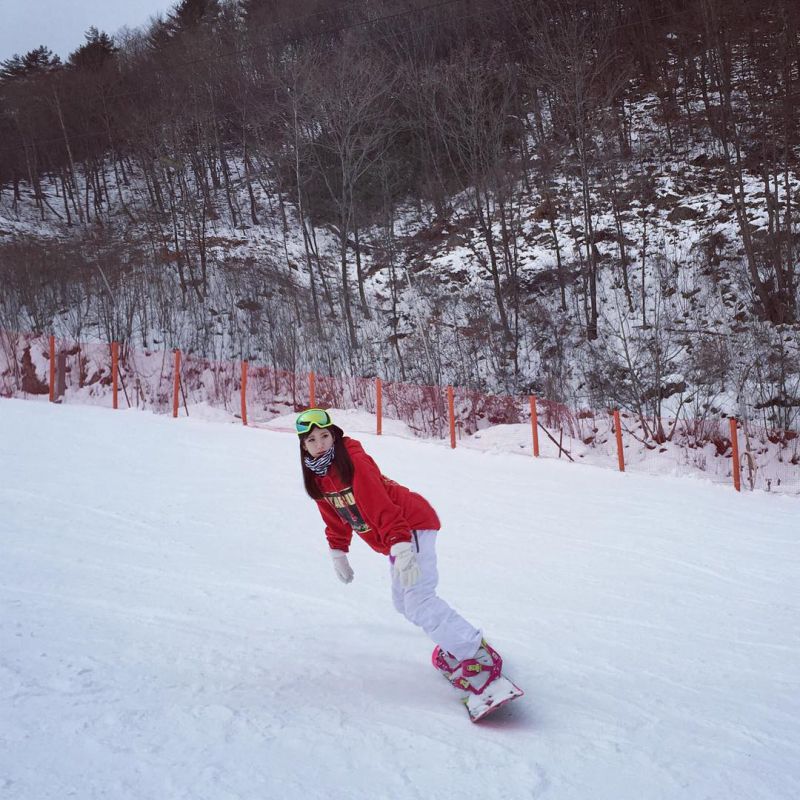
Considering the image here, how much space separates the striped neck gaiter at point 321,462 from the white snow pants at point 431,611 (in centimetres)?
63

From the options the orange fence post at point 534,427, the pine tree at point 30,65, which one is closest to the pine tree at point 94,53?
the pine tree at point 30,65

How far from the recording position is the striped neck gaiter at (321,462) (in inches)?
147

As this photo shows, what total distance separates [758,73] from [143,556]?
28.1m

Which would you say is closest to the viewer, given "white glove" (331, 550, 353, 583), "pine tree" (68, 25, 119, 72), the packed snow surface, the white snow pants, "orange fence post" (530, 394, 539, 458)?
the packed snow surface

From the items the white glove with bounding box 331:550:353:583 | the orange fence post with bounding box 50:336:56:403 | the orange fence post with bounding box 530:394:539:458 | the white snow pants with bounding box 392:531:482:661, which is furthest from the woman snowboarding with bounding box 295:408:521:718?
the orange fence post with bounding box 50:336:56:403

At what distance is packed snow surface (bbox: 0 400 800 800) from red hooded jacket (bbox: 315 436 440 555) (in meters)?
0.95

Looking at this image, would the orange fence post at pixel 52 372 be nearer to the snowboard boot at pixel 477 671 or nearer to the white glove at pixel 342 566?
the white glove at pixel 342 566

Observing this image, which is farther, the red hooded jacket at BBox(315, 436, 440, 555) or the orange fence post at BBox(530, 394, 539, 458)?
the orange fence post at BBox(530, 394, 539, 458)

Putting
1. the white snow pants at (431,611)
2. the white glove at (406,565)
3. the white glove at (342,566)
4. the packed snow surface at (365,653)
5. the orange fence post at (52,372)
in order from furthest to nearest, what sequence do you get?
the orange fence post at (52,372)
the white glove at (342,566)
the white snow pants at (431,611)
the white glove at (406,565)
the packed snow surface at (365,653)

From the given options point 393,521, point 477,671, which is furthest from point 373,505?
point 477,671

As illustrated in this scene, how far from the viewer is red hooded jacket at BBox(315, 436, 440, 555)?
3668 millimetres

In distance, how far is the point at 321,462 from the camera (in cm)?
375

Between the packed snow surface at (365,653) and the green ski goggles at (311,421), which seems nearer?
the packed snow surface at (365,653)

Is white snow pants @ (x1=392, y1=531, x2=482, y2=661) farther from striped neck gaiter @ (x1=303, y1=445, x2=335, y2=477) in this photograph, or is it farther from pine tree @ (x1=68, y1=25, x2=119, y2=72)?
pine tree @ (x1=68, y1=25, x2=119, y2=72)
